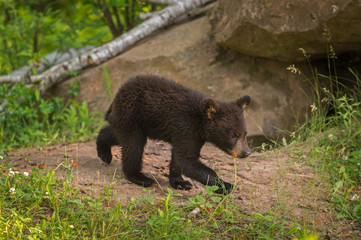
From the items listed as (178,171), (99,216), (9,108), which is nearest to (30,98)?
(9,108)

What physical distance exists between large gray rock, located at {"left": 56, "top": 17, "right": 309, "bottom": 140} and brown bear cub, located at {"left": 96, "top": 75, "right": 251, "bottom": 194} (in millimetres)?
2198

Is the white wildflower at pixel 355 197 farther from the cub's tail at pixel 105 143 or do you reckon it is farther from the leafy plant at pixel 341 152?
the cub's tail at pixel 105 143

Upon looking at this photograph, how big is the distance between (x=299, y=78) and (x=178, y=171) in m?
3.21

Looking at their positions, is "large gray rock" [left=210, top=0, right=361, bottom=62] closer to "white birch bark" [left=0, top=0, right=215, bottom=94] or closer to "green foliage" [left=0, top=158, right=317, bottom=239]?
"white birch bark" [left=0, top=0, right=215, bottom=94]

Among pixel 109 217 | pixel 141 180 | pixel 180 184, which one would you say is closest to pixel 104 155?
pixel 141 180

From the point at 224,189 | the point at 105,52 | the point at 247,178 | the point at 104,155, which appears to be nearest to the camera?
the point at 224,189

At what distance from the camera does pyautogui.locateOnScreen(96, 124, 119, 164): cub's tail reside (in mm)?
5513

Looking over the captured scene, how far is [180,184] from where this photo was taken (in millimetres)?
5141

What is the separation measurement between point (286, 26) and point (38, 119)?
436 cm

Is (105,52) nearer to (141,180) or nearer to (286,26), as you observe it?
(286,26)

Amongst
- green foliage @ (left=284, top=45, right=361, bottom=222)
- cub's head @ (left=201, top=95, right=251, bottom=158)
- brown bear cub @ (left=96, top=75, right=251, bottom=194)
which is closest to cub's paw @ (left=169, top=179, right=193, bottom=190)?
brown bear cub @ (left=96, top=75, right=251, bottom=194)

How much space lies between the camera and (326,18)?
19.4ft

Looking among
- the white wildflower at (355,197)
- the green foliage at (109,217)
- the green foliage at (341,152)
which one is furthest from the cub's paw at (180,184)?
the white wildflower at (355,197)

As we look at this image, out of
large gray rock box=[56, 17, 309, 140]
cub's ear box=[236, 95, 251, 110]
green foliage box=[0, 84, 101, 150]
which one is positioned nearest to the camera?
cub's ear box=[236, 95, 251, 110]
